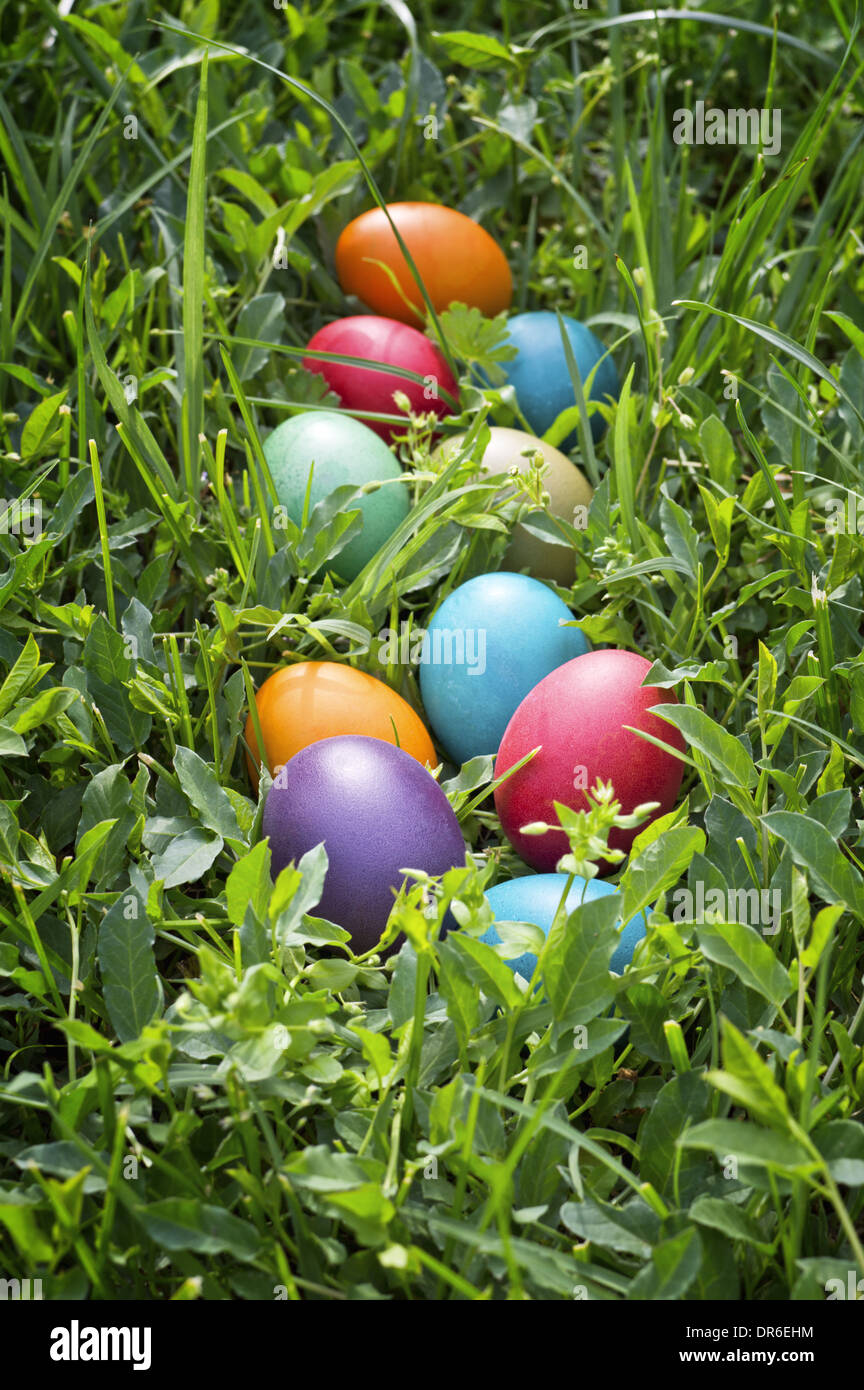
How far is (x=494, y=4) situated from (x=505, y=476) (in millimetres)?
1412

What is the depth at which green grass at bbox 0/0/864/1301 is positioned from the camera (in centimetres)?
91

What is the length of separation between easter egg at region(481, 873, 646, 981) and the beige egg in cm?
51

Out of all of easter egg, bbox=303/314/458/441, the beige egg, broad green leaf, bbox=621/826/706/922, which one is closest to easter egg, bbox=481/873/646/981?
broad green leaf, bbox=621/826/706/922

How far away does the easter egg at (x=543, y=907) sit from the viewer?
3.67 ft

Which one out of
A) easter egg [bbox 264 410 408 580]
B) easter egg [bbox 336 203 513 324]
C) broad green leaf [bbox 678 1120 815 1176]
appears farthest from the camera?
easter egg [bbox 336 203 513 324]

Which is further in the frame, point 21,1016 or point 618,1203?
point 21,1016

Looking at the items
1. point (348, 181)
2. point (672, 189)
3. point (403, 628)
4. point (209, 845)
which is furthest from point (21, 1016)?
point (672, 189)

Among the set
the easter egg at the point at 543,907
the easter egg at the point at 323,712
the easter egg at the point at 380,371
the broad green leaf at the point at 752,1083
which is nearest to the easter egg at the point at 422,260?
the easter egg at the point at 380,371

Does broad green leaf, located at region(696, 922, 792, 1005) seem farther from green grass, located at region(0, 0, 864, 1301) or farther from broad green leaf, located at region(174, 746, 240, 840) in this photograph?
broad green leaf, located at region(174, 746, 240, 840)

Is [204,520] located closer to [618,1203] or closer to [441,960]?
[441,960]

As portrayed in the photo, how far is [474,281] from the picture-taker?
68.7 inches

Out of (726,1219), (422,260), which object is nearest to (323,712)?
(726,1219)

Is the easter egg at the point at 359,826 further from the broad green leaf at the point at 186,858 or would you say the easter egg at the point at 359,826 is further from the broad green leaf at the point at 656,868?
the broad green leaf at the point at 656,868

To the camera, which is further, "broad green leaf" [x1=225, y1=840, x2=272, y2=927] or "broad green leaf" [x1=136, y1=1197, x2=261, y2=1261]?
"broad green leaf" [x1=225, y1=840, x2=272, y2=927]
